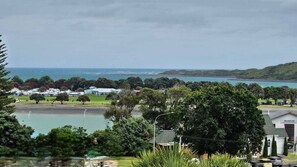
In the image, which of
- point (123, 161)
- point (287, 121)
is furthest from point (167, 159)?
point (287, 121)

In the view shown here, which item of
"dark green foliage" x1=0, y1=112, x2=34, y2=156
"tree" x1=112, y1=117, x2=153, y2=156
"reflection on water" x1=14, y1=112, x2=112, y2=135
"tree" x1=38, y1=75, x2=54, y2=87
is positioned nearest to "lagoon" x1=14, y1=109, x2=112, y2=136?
"reflection on water" x1=14, y1=112, x2=112, y2=135

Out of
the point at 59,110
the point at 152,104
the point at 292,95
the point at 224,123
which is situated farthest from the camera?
the point at 292,95

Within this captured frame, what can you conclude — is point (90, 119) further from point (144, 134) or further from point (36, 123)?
point (144, 134)

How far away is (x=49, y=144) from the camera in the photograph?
96.0 feet

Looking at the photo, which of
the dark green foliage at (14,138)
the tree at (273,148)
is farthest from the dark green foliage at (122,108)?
the dark green foliage at (14,138)

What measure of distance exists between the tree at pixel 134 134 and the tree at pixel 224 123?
2.51 meters

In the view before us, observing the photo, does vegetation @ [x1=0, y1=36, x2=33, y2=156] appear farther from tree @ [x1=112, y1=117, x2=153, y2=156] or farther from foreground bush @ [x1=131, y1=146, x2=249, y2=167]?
foreground bush @ [x1=131, y1=146, x2=249, y2=167]

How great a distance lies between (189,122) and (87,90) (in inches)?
3315

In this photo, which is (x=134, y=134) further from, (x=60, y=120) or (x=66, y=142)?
(x=60, y=120)

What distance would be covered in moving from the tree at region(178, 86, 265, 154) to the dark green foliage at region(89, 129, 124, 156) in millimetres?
4068

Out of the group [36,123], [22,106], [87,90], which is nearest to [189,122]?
[36,123]

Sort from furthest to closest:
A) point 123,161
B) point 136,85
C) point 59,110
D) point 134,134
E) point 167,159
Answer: point 136,85, point 59,110, point 134,134, point 123,161, point 167,159

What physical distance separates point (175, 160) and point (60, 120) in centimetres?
5355

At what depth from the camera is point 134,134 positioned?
3173cm
